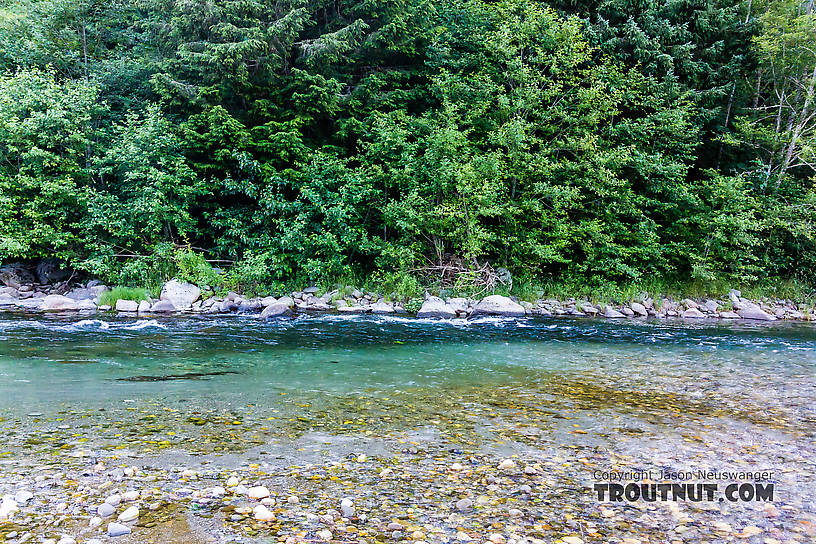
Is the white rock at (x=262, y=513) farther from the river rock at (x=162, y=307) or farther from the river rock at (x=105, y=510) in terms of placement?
the river rock at (x=162, y=307)

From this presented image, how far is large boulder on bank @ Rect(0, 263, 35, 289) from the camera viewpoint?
16.6 meters

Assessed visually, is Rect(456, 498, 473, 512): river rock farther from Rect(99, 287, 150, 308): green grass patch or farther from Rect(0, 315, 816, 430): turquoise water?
Rect(99, 287, 150, 308): green grass patch

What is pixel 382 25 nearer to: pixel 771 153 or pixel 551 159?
pixel 551 159

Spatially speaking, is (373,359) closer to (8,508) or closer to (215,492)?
(215,492)

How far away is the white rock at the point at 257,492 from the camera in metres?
3.58

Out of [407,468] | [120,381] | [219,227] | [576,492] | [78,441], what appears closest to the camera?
[576,492]

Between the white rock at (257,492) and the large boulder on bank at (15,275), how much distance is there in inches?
694

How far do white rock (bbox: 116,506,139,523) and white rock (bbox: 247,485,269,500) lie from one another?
2.41ft

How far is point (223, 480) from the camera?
3854 mm

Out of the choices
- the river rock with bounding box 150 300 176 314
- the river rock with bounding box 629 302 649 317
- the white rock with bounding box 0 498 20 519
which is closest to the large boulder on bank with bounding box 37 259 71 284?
the river rock with bounding box 150 300 176 314

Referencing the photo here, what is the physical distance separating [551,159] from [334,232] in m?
8.17

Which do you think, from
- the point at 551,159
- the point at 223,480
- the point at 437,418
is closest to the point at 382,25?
the point at 551,159

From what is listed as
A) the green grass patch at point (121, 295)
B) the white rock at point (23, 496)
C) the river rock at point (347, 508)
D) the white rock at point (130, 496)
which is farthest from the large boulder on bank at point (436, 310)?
the white rock at point (23, 496)

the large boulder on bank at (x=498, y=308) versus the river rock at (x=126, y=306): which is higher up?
the large boulder on bank at (x=498, y=308)
